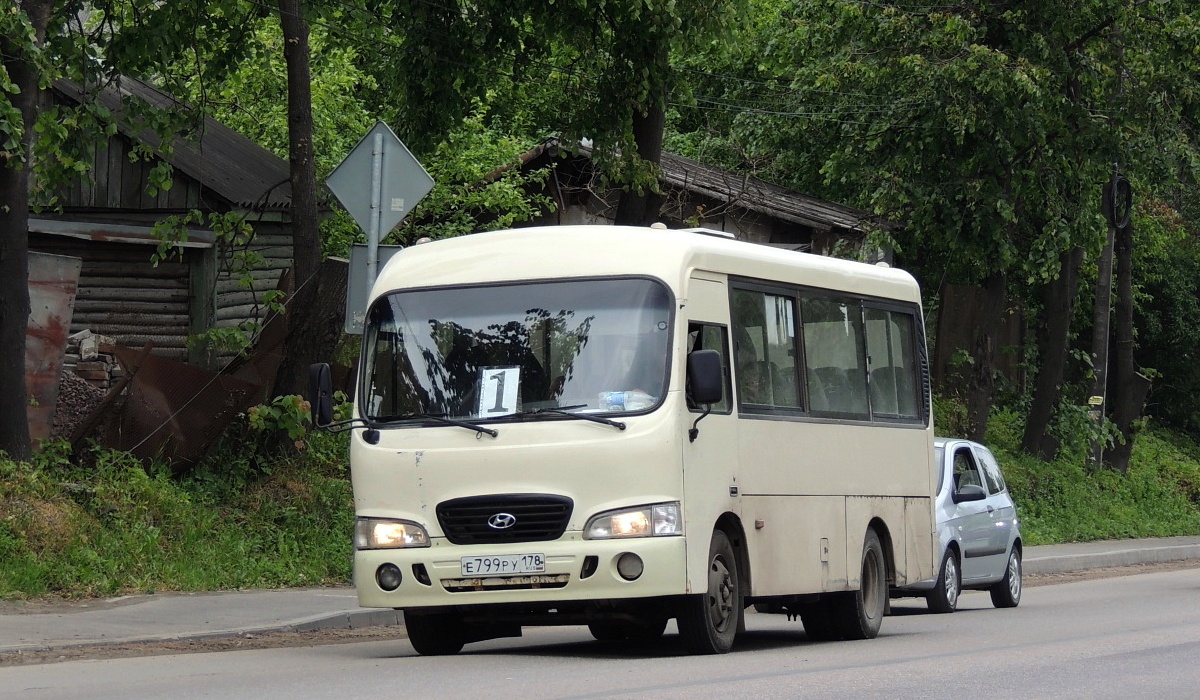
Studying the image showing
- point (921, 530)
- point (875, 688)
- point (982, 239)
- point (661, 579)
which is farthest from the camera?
point (982, 239)

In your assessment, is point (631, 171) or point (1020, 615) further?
point (631, 171)

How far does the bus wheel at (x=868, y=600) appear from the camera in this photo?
43.3 feet

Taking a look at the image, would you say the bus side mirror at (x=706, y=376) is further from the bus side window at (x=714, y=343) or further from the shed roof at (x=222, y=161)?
the shed roof at (x=222, y=161)

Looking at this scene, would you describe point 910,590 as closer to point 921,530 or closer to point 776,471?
point 921,530

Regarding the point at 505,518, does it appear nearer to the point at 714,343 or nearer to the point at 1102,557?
the point at 714,343

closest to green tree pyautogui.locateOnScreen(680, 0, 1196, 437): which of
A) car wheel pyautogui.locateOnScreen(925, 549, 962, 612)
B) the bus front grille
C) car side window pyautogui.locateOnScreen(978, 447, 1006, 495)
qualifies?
car side window pyautogui.locateOnScreen(978, 447, 1006, 495)

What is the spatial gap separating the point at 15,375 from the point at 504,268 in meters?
6.23

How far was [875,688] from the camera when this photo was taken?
29.5ft

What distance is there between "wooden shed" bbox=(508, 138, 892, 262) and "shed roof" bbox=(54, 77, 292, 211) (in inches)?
168

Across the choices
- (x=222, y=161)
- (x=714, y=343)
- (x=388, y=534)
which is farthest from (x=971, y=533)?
(x=222, y=161)

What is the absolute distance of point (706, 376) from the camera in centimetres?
1034

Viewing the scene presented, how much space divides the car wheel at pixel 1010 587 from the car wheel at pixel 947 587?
974 millimetres

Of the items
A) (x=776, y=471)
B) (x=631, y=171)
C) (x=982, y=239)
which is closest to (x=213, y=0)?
(x=631, y=171)

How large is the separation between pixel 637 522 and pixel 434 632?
6.39 ft
